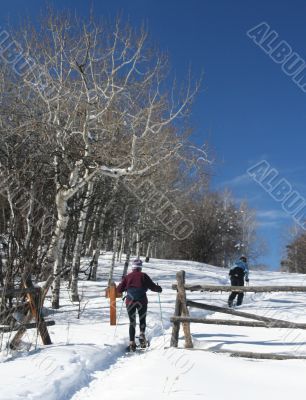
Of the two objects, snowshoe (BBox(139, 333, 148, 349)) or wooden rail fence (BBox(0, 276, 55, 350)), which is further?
snowshoe (BBox(139, 333, 148, 349))

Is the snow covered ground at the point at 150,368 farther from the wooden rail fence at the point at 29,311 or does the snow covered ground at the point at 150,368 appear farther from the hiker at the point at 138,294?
the hiker at the point at 138,294

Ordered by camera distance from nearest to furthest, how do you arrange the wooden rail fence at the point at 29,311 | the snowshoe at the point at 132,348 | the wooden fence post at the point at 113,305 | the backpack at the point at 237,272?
the wooden rail fence at the point at 29,311, the snowshoe at the point at 132,348, the wooden fence post at the point at 113,305, the backpack at the point at 237,272

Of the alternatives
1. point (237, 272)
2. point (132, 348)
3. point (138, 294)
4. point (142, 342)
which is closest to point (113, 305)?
point (138, 294)

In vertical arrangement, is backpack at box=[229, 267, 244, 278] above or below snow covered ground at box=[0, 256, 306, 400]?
above

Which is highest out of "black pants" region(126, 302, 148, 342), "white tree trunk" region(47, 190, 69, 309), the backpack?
"white tree trunk" region(47, 190, 69, 309)

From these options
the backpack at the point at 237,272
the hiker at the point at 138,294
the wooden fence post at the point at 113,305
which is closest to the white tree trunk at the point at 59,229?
the wooden fence post at the point at 113,305

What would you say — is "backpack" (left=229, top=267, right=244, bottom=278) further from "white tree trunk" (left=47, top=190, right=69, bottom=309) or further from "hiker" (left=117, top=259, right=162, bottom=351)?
"hiker" (left=117, top=259, right=162, bottom=351)

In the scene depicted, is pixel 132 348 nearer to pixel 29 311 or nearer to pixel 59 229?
pixel 29 311

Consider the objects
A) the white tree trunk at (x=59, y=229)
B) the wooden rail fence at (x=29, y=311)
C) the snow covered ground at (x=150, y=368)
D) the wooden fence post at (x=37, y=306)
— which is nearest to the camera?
the snow covered ground at (x=150, y=368)

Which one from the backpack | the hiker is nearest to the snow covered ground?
the hiker

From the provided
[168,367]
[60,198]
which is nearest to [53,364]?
[168,367]

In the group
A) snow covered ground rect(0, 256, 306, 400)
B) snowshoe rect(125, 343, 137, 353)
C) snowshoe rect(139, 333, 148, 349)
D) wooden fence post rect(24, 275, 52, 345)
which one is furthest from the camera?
snowshoe rect(139, 333, 148, 349)

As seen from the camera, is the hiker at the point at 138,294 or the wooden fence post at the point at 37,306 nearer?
the wooden fence post at the point at 37,306

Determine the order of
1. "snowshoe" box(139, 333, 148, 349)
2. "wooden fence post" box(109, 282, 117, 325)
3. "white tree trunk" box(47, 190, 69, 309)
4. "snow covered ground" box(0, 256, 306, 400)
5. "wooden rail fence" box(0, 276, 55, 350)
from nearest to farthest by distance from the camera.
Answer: "snow covered ground" box(0, 256, 306, 400), "wooden rail fence" box(0, 276, 55, 350), "snowshoe" box(139, 333, 148, 349), "wooden fence post" box(109, 282, 117, 325), "white tree trunk" box(47, 190, 69, 309)
